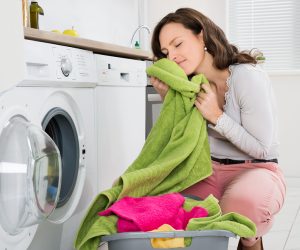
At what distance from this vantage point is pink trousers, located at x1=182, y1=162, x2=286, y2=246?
5.79 feet

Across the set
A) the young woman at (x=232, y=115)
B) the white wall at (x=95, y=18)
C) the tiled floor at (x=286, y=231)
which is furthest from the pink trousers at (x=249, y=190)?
the white wall at (x=95, y=18)

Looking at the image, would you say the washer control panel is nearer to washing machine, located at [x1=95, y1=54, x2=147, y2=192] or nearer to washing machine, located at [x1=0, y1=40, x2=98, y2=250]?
washing machine, located at [x1=0, y1=40, x2=98, y2=250]

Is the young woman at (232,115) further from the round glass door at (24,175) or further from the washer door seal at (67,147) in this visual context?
the round glass door at (24,175)

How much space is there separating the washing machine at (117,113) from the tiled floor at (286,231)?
2.21 feet

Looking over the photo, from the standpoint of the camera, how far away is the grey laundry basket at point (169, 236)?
1395mm

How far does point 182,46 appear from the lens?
1.98 metres

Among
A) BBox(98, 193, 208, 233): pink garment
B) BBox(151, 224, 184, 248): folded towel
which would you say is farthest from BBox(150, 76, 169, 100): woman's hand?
BBox(151, 224, 184, 248): folded towel

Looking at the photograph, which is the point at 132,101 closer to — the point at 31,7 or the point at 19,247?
the point at 31,7

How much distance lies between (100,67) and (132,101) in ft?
1.42

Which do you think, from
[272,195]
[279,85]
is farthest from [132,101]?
[279,85]

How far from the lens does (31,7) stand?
2639 mm

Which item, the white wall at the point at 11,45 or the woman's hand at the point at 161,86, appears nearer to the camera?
the white wall at the point at 11,45

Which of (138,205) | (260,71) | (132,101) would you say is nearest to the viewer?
(138,205)

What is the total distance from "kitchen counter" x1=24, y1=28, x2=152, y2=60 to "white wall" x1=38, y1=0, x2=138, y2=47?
2.02 feet
